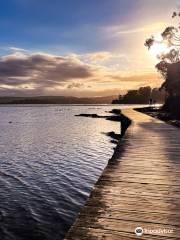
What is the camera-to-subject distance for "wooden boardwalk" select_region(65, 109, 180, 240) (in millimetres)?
5469

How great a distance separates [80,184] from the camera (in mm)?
16516

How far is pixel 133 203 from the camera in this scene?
22.9 ft

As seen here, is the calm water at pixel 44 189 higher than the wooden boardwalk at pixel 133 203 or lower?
lower

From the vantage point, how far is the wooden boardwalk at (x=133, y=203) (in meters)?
5.47
